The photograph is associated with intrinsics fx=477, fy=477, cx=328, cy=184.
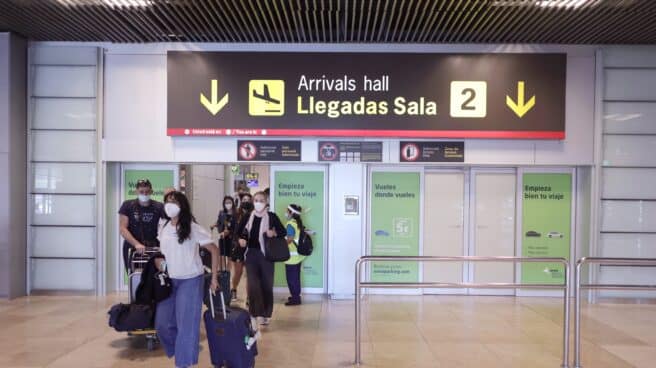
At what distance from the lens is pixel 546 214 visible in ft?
26.0

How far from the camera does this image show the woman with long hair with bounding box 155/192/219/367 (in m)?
3.98

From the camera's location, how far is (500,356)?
492 cm

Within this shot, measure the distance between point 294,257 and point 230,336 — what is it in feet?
10.2

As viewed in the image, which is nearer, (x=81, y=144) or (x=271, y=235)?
(x=271, y=235)

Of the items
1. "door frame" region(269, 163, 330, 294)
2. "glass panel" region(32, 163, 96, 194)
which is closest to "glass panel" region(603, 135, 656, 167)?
"door frame" region(269, 163, 330, 294)

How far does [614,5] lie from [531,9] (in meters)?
0.99

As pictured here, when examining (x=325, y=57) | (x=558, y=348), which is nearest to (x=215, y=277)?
(x=558, y=348)

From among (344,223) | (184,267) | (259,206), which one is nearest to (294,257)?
(344,223)

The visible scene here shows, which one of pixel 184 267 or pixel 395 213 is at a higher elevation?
pixel 395 213

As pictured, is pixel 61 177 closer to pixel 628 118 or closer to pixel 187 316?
pixel 187 316

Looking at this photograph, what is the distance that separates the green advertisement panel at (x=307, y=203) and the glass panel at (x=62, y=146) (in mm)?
3006

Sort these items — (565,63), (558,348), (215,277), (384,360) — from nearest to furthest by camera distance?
(215,277) < (384,360) < (558,348) < (565,63)

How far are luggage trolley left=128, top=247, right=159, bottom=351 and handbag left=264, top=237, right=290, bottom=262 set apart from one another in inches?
49.1

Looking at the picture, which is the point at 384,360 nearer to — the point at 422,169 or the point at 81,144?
the point at 422,169
